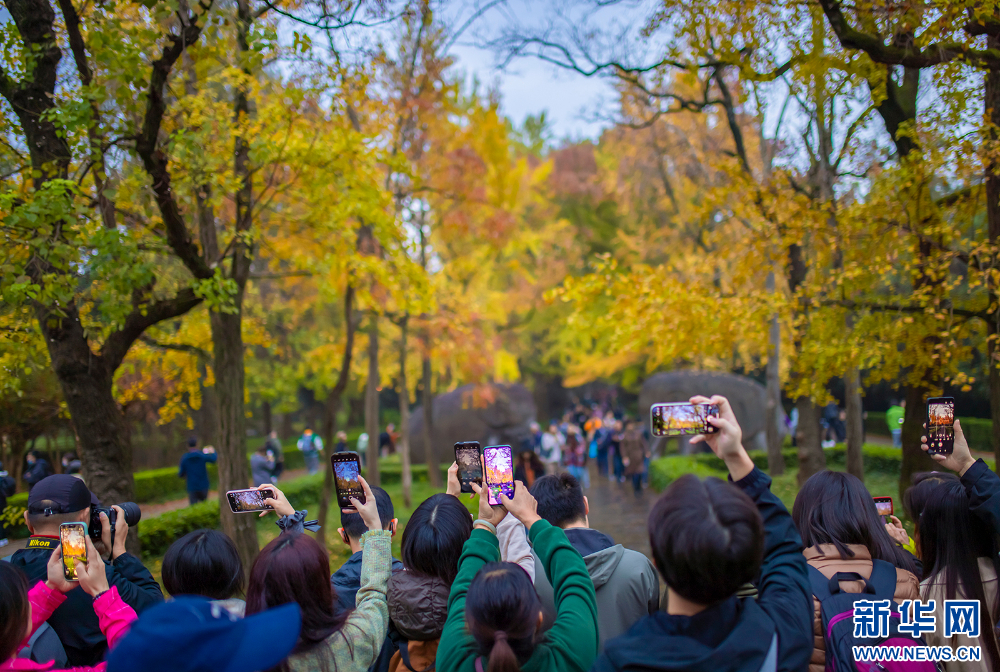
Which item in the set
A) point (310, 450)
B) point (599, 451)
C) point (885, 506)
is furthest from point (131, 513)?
point (310, 450)

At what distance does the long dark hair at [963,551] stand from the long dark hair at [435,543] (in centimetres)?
232

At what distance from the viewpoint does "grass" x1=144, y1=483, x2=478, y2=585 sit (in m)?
9.54

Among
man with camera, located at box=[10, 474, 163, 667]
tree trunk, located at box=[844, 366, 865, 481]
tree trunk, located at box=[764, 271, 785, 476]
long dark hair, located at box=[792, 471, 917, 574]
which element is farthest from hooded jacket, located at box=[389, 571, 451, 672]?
tree trunk, located at box=[764, 271, 785, 476]

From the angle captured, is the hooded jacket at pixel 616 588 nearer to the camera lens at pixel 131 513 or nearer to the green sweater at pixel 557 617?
the green sweater at pixel 557 617

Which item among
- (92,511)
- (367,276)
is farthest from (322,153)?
(92,511)

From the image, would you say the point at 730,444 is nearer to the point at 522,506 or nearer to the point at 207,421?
the point at 522,506

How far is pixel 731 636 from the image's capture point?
1.73m

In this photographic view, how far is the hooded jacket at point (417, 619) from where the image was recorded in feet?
8.09

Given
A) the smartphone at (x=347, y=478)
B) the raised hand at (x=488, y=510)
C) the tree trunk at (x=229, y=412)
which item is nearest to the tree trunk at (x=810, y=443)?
the tree trunk at (x=229, y=412)

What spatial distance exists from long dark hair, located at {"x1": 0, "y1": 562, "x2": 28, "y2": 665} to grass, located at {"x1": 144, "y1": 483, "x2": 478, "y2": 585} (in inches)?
168

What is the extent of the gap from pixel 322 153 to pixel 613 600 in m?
6.38

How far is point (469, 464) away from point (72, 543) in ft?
5.74

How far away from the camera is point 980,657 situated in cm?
281

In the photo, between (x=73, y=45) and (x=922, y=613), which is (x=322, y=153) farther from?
(x=922, y=613)
